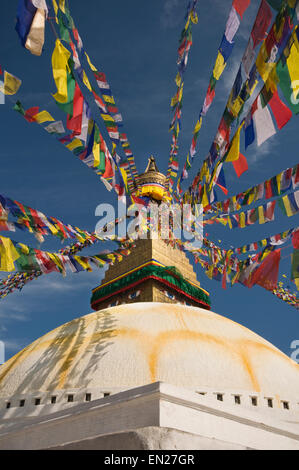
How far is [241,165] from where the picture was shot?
→ 473 cm

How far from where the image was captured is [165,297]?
10.3 m

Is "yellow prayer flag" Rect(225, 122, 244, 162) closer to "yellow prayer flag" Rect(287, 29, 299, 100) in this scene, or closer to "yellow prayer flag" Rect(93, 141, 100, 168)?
"yellow prayer flag" Rect(287, 29, 299, 100)

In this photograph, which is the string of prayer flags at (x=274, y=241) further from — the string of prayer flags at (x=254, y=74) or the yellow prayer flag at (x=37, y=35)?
the yellow prayer flag at (x=37, y=35)

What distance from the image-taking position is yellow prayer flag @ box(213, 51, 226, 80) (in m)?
4.82

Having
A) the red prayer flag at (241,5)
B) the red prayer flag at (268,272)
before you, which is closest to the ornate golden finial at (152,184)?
the red prayer flag at (268,272)

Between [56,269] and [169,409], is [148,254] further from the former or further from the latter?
[169,409]

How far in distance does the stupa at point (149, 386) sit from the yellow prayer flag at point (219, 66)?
3958 mm

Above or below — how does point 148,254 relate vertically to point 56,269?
above

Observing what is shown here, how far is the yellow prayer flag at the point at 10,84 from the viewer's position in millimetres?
3936

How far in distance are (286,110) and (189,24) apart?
7.85 feet

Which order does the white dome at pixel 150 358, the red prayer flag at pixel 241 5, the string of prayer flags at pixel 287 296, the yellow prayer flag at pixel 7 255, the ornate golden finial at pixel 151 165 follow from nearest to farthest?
the red prayer flag at pixel 241 5 → the yellow prayer flag at pixel 7 255 → the white dome at pixel 150 358 → the string of prayer flags at pixel 287 296 → the ornate golden finial at pixel 151 165

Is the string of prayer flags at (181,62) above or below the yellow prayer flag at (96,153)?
above


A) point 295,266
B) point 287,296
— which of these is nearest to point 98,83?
point 295,266

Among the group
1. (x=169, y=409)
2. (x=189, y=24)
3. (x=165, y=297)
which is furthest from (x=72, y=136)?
(x=165, y=297)
